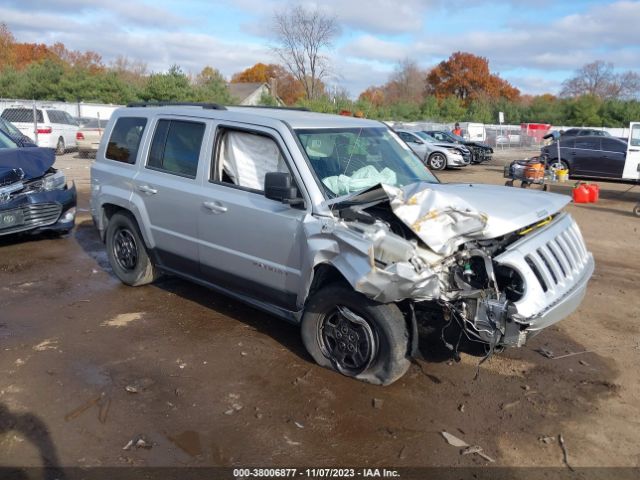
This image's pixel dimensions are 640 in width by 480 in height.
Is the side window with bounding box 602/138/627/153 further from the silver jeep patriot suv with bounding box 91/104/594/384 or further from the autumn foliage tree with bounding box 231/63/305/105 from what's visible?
the autumn foliage tree with bounding box 231/63/305/105

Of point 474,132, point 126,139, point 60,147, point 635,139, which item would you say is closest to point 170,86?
point 60,147

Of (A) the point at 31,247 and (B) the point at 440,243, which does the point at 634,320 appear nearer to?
(B) the point at 440,243

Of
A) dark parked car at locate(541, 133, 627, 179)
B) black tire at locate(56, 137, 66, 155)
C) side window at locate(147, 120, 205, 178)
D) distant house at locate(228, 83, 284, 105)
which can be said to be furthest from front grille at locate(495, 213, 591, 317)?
distant house at locate(228, 83, 284, 105)

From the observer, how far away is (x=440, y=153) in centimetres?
Result: 2220

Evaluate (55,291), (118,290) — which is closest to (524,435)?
(118,290)

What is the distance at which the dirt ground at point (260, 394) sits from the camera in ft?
11.0

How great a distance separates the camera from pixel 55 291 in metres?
6.09

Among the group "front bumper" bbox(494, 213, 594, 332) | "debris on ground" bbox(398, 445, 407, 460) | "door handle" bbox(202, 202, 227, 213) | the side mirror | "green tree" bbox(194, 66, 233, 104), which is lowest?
"debris on ground" bbox(398, 445, 407, 460)

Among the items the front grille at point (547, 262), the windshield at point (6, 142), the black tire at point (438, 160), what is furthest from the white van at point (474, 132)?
the front grille at point (547, 262)

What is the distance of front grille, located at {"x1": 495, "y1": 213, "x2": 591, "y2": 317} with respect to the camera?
354 cm

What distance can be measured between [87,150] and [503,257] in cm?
2130

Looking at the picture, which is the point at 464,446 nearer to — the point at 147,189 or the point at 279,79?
the point at 147,189

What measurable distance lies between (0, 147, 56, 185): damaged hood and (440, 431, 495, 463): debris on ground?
21.1 feet

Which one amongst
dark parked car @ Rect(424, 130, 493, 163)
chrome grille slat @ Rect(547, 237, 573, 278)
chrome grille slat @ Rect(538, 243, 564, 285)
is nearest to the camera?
chrome grille slat @ Rect(538, 243, 564, 285)
